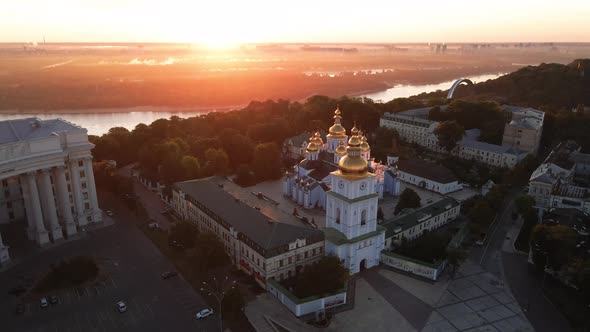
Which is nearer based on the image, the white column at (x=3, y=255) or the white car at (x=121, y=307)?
the white car at (x=121, y=307)

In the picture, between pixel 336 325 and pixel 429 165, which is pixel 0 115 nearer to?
pixel 429 165

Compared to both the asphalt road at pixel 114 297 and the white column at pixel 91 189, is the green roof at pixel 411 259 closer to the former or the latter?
the asphalt road at pixel 114 297

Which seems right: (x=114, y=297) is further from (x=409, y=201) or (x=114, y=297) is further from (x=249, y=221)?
(x=409, y=201)

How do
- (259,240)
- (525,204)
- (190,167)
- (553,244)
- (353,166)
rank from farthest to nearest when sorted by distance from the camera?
(190,167), (525,204), (553,244), (353,166), (259,240)

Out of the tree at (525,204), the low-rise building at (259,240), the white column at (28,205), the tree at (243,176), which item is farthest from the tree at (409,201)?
the white column at (28,205)

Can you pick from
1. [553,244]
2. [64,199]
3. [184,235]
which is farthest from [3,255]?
[553,244]
